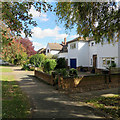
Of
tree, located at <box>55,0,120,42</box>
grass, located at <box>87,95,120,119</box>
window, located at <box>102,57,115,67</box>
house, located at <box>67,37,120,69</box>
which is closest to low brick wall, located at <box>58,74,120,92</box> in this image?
grass, located at <box>87,95,120,119</box>

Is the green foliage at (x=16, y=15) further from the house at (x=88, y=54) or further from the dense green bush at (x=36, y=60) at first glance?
the dense green bush at (x=36, y=60)

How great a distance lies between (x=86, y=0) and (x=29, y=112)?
563 cm

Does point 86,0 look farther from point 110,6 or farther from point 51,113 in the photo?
point 51,113

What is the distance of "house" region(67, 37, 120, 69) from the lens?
53.2 feet

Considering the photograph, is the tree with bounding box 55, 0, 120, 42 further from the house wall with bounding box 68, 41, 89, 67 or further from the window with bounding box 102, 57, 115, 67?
the house wall with bounding box 68, 41, 89, 67

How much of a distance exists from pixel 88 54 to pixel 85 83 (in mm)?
14437

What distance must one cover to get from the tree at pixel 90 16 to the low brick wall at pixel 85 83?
3.15m

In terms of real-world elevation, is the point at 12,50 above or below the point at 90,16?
below

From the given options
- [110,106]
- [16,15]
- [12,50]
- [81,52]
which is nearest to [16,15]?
[16,15]

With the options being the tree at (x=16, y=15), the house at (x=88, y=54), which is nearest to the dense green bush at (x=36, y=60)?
the house at (x=88, y=54)

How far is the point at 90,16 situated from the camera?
654cm

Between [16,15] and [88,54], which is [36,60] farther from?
[16,15]

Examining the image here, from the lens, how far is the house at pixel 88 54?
16.2m

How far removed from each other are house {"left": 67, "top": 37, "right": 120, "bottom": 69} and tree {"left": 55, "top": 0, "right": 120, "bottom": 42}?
9.15 m
